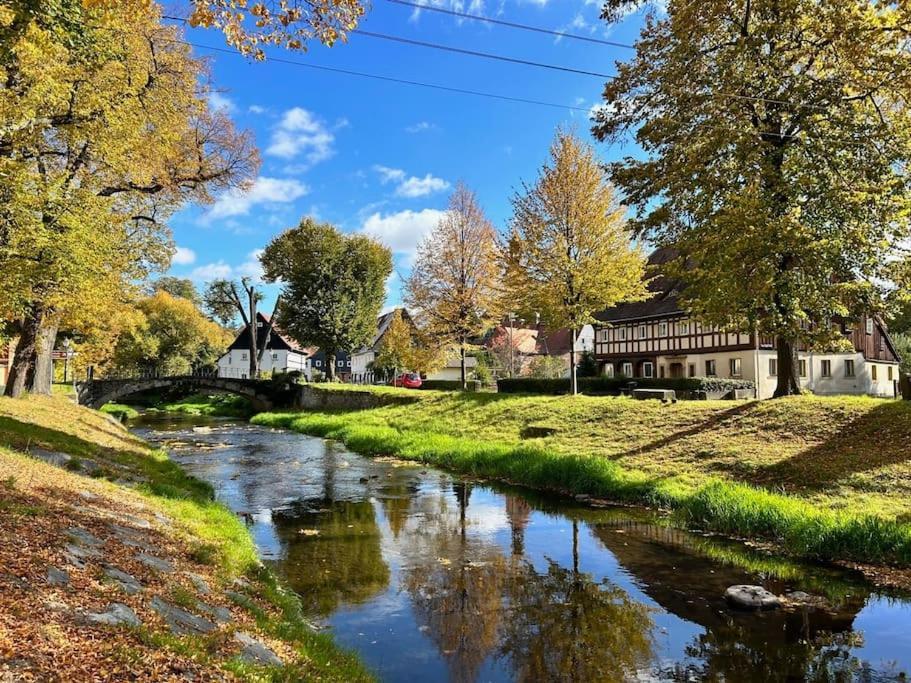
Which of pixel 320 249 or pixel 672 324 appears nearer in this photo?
pixel 672 324

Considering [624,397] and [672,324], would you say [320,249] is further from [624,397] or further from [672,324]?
[624,397]

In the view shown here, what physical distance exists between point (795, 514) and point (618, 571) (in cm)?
415

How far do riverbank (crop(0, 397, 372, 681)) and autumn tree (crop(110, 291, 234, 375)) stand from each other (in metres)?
55.4

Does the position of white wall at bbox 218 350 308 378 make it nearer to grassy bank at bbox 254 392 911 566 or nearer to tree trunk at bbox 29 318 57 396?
tree trunk at bbox 29 318 57 396

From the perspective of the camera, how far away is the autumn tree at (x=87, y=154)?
11.8 metres

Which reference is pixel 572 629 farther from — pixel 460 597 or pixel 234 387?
pixel 234 387

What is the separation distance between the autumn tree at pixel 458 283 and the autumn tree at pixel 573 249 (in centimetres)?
657

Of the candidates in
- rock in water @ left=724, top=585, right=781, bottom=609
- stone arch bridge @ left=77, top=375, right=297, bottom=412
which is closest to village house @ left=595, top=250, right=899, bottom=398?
stone arch bridge @ left=77, top=375, right=297, bottom=412

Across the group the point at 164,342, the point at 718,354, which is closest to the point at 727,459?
the point at 718,354

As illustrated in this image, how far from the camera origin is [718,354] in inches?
1550

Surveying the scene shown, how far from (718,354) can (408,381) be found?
27.2 m

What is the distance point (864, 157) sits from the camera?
16.0 meters

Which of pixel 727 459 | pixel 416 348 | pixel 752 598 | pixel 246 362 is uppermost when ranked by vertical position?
pixel 416 348

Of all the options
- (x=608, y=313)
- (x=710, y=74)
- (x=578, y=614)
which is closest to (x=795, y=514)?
(x=578, y=614)
